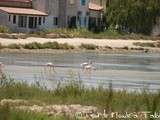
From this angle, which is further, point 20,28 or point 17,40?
point 20,28

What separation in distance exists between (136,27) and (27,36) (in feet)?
73.7

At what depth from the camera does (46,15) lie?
260ft

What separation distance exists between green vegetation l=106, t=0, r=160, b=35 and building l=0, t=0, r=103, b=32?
4051 mm

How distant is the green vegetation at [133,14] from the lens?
8244 centimetres

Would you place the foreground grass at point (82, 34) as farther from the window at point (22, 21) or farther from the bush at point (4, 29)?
the bush at point (4, 29)

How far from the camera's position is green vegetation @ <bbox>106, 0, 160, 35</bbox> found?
82.4 metres

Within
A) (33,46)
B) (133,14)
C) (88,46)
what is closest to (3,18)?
(88,46)

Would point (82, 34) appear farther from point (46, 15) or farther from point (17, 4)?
point (17, 4)

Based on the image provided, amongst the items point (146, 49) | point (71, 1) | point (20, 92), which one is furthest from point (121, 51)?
point (20, 92)

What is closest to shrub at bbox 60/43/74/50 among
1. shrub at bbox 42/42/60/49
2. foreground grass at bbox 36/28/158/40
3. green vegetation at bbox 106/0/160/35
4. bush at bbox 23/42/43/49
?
shrub at bbox 42/42/60/49

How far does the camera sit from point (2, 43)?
5853cm

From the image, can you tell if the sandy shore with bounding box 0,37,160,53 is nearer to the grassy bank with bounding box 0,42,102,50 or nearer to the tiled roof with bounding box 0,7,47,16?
the grassy bank with bounding box 0,42,102,50

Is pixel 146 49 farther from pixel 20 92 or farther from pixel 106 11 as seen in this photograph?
pixel 20 92

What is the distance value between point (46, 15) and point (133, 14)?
415 inches
